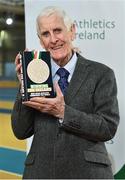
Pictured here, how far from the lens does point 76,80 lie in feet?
5.67

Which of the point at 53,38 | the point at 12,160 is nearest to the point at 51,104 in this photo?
the point at 53,38

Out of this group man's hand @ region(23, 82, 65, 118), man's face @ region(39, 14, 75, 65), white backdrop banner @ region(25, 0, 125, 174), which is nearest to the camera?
man's hand @ region(23, 82, 65, 118)

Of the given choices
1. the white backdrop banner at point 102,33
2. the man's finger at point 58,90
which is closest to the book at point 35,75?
the man's finger at point 58,90

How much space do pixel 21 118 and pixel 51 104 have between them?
0.66 ft

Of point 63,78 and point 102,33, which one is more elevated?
point 102,33

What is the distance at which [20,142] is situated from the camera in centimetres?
259

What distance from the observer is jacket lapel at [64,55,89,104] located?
1.71 m

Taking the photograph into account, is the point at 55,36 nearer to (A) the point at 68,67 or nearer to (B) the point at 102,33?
(A) the point at 68,67

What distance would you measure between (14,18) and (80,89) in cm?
110

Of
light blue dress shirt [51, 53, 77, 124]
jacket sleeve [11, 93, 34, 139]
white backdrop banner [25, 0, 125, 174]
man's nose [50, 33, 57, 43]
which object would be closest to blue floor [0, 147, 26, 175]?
white backdrop banner [25, 0, 125, 174]

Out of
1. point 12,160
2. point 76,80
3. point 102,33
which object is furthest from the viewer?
point 12,160

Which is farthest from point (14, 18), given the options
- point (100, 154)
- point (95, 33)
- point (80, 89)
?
point (100, 154)

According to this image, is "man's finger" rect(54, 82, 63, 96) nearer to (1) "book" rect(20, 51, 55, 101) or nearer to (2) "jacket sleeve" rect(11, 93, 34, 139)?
(1) "book" rect(20, 51, 55, 101)

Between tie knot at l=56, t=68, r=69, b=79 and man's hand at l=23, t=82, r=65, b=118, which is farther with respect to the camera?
tie knot at l=56, t=68, r=69, b=79
